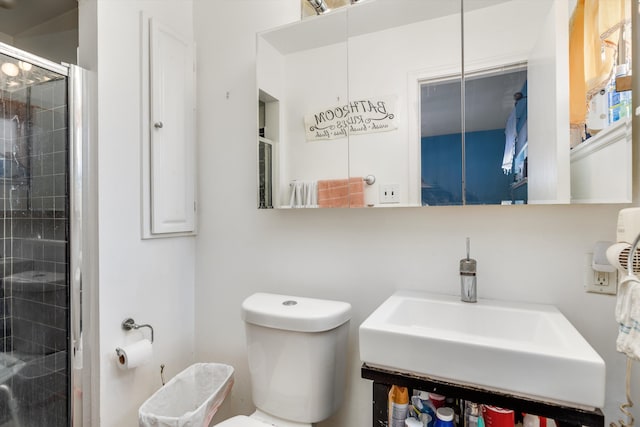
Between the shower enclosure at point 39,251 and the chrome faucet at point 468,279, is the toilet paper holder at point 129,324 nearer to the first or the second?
the shower enclosure at point 39,251

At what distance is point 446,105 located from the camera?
113 centimetres

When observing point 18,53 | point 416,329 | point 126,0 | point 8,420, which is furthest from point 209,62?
point 8,420

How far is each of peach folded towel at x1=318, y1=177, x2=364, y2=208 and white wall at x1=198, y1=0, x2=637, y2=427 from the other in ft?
0.21

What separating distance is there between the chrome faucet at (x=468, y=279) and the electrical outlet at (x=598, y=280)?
0.32 m

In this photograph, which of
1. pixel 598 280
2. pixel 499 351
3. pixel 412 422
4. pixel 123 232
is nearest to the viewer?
pixel 499 351

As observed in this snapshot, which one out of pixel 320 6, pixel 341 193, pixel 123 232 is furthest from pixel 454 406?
pixel 320 6

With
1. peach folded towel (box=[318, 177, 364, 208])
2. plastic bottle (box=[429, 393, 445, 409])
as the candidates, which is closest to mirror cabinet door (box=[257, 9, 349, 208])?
peach folded towel (box=[318, 177, 364, 208])

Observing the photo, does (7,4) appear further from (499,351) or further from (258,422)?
(499,351)

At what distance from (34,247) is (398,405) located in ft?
4.56

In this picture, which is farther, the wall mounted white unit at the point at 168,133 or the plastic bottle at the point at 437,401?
the wall mounted white unit at the point at 168,133

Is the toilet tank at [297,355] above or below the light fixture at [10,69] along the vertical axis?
below

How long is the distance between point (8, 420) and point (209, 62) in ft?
5.48

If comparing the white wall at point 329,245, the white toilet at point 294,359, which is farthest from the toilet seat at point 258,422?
the white wall at point 329,245

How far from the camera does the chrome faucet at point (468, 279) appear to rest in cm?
105
